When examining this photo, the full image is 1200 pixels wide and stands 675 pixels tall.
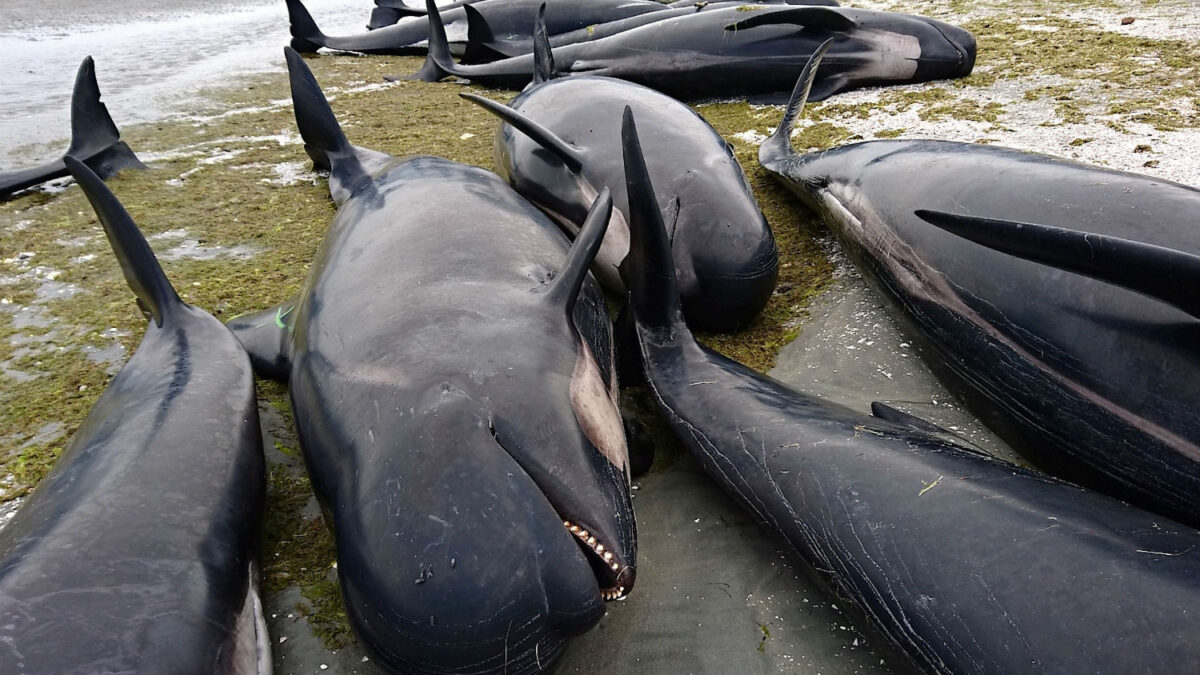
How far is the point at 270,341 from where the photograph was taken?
318cm

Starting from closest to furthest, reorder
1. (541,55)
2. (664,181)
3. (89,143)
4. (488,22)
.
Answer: (664,181) → (89,143) → (541,55) → (488,22)

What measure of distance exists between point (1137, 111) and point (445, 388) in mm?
5214

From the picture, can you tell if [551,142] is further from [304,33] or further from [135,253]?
[304,33]

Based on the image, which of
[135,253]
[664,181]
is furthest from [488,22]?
[135,253]

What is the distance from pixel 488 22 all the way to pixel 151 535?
8247mm

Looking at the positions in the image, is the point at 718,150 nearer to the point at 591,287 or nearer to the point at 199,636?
the point at 591,287

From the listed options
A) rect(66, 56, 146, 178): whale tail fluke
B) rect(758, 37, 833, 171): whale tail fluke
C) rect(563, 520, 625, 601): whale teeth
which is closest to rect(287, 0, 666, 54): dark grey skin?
rect(758, 37, 833, 171): whale tail fluke

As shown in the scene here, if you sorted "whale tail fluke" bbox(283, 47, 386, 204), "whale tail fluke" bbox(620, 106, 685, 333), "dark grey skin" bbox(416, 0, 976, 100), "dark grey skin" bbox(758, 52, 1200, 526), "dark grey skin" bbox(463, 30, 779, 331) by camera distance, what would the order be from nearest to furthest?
"dark grey skin" bbox(758, 52, 1200, 526)
"whale tail fluke" bbox(620, 106, 685, 333)
"dark grey skin" bbox(463, 30, 779, 331)
"whale tail fluke" bbox(283, 47, 386, 204)
"dark grey skin" bbox(416, 0, 976, 100)

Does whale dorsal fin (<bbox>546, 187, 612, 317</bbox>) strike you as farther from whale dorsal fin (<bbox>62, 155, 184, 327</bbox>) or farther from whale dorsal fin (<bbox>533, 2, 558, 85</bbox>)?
whale dorsal fin (<bbox>533, 2, 558, 85</bbox>)

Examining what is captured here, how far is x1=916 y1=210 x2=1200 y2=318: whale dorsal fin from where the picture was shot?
1903 mm

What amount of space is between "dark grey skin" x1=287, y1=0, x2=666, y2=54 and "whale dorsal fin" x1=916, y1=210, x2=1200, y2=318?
281 inches

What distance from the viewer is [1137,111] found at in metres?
5.05

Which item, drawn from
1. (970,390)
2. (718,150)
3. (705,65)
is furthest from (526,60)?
(970,390)

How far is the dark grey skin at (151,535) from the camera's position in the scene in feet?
5.60
